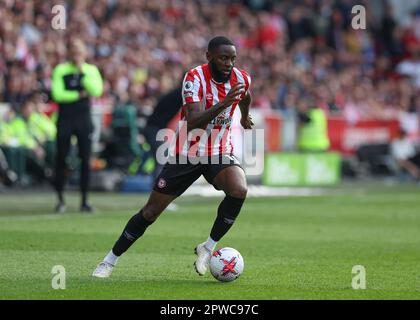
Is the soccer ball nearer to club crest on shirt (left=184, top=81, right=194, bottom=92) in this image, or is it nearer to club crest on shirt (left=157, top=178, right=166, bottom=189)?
club crest on shirt (left=157, top=178, right=166, bottom=189)

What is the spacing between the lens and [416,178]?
2934 centimetres

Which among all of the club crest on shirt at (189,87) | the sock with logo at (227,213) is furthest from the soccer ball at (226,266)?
the club crest on shirt at (189,87)

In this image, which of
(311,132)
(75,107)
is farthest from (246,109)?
(311,132)

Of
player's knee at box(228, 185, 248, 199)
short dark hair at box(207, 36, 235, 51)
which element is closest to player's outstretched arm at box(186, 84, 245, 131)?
short dark hair at box(207, 36, 235, 51)

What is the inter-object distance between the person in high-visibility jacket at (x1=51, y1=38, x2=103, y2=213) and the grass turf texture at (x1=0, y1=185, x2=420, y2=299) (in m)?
0.60

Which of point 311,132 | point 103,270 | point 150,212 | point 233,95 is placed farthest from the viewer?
point 311,132

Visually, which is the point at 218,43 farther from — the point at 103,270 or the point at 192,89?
the point at 103,270

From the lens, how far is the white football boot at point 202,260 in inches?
393

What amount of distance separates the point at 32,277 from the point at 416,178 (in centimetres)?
2094

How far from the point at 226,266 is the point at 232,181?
82 centimetres

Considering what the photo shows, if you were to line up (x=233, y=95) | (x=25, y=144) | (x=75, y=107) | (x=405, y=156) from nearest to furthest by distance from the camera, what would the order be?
(x=233, y=95), (x=75, y=107), (x=25, y=144), (x=405, y=156)

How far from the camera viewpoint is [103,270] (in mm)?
9805

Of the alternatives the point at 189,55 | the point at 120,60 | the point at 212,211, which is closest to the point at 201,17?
the point at 189,55

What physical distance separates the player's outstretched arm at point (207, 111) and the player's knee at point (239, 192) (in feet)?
2.27
